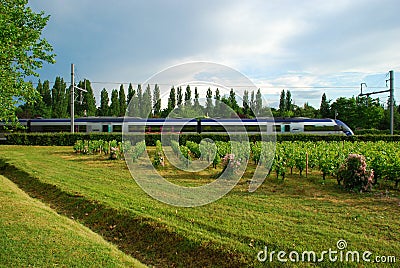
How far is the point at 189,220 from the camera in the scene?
22.1ft

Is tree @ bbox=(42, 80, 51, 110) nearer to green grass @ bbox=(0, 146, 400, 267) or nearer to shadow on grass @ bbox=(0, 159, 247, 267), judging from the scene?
green grass @ bbox=(0, 146, 400, 267)

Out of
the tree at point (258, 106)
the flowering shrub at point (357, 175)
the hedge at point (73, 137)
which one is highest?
the tree at point (258, 106)

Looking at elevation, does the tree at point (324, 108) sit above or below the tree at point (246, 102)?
above

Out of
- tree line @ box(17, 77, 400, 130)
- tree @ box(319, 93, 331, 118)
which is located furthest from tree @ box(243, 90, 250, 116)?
tree @ box(319, 93, 331, 118)

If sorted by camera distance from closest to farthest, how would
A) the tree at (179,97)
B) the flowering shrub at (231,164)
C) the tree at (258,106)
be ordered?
the tree at (179,97)
the tree at (258,106)
the flowering shrub at (231,164)

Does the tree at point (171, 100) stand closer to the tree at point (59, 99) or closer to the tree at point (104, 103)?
the tree at point (104, 103)

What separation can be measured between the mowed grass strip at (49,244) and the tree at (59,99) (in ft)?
199

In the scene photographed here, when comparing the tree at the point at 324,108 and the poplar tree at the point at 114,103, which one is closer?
Result: the poplar tree at the point at 114,103

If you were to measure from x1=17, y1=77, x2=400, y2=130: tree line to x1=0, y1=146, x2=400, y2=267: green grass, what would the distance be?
2.26 meters

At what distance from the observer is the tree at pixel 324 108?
65.4m

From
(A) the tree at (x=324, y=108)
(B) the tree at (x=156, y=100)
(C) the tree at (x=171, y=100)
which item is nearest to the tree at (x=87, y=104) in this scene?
(A) the tree at (x=324, y=108)

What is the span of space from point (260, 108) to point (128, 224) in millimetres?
4713

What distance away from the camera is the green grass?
17.8ft

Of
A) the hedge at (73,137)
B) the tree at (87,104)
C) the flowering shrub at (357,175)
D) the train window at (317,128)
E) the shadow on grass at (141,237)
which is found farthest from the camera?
the tree at (87,104)
